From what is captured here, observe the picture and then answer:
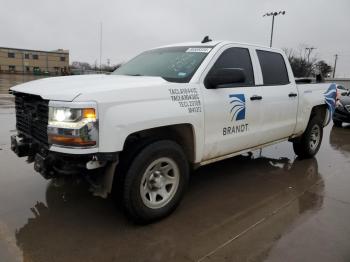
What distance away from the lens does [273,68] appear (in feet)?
16.4

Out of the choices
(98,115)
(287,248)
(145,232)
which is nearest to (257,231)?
(287,248)

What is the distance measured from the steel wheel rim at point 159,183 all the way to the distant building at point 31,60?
78.4 metres

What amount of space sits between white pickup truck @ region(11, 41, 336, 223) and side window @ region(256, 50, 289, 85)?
0.03 m

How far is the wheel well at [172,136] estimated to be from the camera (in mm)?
3240

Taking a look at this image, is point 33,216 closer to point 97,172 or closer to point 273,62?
point 97,172

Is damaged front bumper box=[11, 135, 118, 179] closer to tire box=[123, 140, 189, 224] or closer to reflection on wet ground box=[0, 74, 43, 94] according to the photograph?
tire box=[123, 140, 189, 224]

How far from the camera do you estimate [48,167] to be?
3027mm

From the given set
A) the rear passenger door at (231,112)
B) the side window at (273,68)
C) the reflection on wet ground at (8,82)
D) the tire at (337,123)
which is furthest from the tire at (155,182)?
the reflection on wet ground at (8,82)

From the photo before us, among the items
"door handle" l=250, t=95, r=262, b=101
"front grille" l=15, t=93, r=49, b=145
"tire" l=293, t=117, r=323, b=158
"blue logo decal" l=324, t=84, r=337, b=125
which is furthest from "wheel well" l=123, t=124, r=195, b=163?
"blue logo decal" l=324, t=84, r=337, b=125

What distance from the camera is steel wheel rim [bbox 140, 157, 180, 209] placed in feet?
10.8

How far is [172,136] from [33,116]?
1433 millimetres

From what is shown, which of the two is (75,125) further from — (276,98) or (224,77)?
(276,98)

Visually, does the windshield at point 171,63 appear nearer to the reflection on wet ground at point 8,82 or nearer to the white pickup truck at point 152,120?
the white pickup truck at point 152,120

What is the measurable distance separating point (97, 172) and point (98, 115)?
63 centimetres
